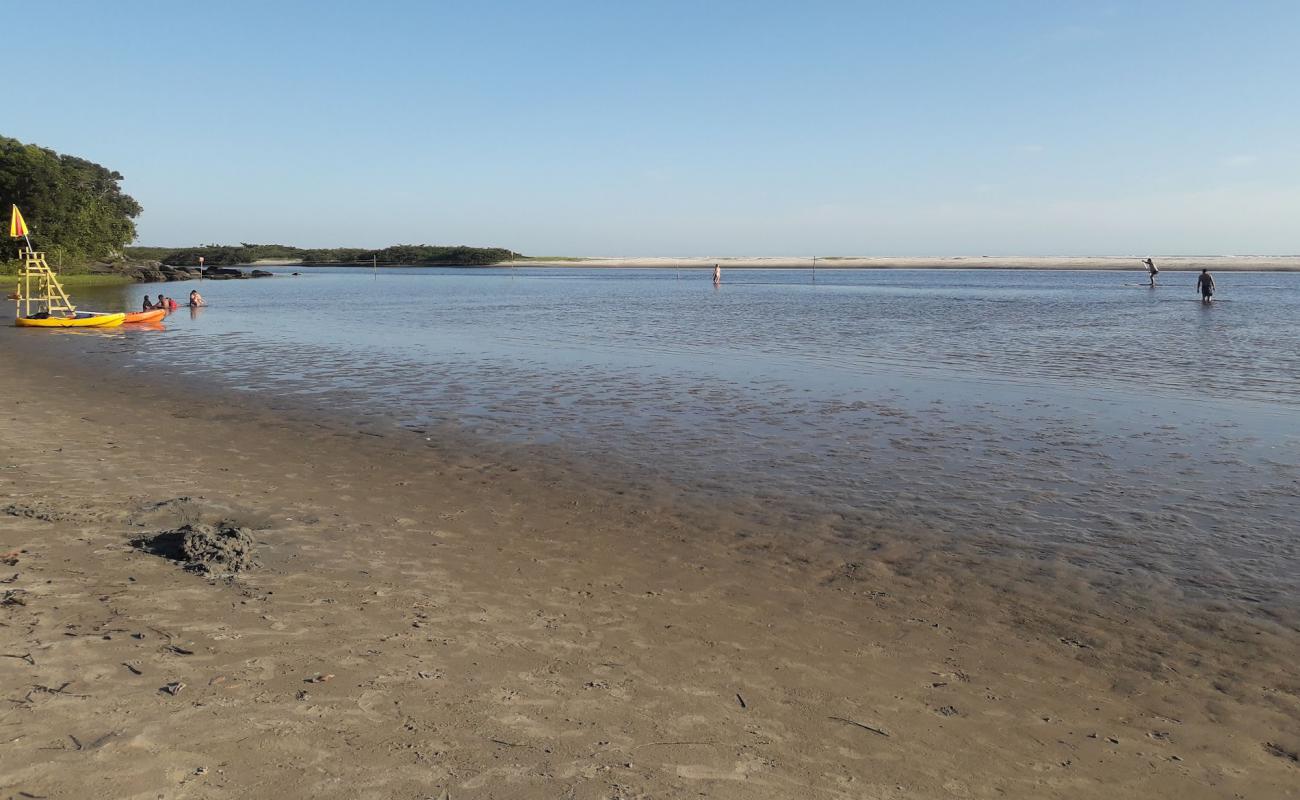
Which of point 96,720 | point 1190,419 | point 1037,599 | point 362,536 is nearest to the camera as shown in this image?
point 96,720

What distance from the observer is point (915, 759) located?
14.3 feet

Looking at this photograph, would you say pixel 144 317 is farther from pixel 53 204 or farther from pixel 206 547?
pixel 53 204

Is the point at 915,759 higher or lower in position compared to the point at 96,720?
lower

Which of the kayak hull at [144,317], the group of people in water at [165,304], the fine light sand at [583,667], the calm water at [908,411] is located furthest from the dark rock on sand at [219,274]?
the fine light sand at [583,667]

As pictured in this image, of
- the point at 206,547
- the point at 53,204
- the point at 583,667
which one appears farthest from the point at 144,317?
the point at 53,204

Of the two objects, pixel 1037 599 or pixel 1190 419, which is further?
pixel 1190 419

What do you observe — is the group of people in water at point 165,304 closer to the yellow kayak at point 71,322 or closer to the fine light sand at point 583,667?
the yellow kayak at point 71,322

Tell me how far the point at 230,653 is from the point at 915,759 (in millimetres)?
3983

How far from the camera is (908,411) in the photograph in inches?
585

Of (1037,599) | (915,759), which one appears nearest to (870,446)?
(1037,599)

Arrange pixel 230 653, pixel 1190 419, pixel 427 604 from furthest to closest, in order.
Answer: pixel 1190 419 → pixel 427 604 → pixel 230 653

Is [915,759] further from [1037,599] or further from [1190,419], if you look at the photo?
[1190,419]

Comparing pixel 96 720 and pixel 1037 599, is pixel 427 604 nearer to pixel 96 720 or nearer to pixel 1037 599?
pixel 96 720

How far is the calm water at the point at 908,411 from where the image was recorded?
8.63 meters
